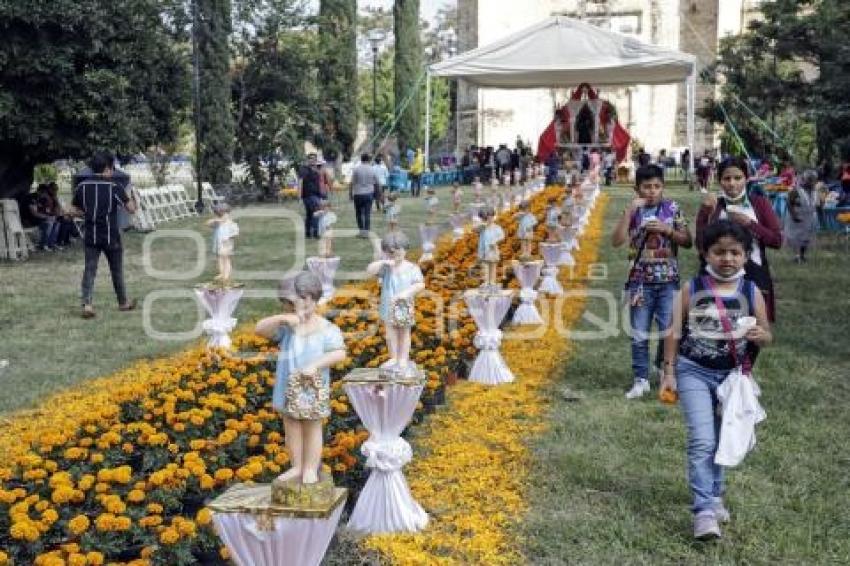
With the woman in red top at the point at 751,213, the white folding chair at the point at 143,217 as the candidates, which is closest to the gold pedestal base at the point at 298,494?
the woman in red top at the point at 751,213

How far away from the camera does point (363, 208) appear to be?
1738 centimetres

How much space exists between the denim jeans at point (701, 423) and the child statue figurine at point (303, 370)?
6.23 ft

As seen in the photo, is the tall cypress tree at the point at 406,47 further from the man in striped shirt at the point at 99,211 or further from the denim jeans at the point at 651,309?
the denim jeans at the point at 651,309

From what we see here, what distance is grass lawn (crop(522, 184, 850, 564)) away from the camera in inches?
173

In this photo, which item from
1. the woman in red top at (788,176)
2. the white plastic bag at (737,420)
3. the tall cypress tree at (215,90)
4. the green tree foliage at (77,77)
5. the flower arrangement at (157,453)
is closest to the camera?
the flower arrangement at (157,453)

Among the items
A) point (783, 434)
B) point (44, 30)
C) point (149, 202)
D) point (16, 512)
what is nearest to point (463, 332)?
point (783, 434)

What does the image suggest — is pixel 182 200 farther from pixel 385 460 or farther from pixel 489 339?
pixel 385 460

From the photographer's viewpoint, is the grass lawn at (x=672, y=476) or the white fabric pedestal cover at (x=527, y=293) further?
the white fabric pedestal cover at (x=527, y=293)

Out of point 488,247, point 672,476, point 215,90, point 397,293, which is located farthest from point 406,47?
point 672,476

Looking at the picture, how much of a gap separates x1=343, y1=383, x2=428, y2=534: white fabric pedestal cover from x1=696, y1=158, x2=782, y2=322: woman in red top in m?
2.31

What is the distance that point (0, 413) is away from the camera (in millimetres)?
6723

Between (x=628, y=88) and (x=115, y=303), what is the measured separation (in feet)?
115

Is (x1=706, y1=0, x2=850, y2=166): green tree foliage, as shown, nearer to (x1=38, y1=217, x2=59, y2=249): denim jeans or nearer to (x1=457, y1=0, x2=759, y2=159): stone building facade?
(x1=457, y1=0, x2=759, y2=159): stone building facade

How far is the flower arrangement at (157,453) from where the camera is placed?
12.8ft
